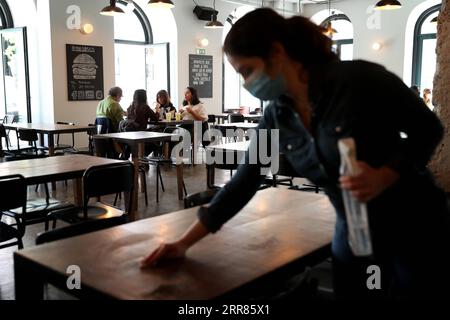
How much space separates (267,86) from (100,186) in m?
2.13

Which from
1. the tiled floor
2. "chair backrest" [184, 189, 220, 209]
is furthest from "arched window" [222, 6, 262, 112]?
"chair backrest" [184, 189, 220, 209]

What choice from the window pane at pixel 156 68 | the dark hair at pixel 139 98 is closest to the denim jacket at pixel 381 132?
the dark hair at pixel 139 98

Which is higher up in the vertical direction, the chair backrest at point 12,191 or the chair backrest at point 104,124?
the chair backrest at point 104,124

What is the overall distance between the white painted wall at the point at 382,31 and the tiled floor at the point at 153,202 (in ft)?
20.1

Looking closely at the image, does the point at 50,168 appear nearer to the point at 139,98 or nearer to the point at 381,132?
the point at 381,132

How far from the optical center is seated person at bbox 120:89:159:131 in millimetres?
6914

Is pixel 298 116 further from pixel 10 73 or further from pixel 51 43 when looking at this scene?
pixel 10 73

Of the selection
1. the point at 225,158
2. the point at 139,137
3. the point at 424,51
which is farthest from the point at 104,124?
the point at 424,51

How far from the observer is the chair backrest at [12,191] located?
287 centimetres

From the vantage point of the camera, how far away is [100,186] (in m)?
3.19

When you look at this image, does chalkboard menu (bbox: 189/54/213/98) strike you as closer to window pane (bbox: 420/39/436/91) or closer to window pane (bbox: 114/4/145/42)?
window pane (bbox: 114/4/145/42)

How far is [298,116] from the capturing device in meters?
1.32

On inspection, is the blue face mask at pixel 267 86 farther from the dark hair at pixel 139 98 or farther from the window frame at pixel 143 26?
the window frame at pixel 143 26

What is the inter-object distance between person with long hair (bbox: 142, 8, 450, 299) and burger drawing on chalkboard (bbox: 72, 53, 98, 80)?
7977 millimetres
